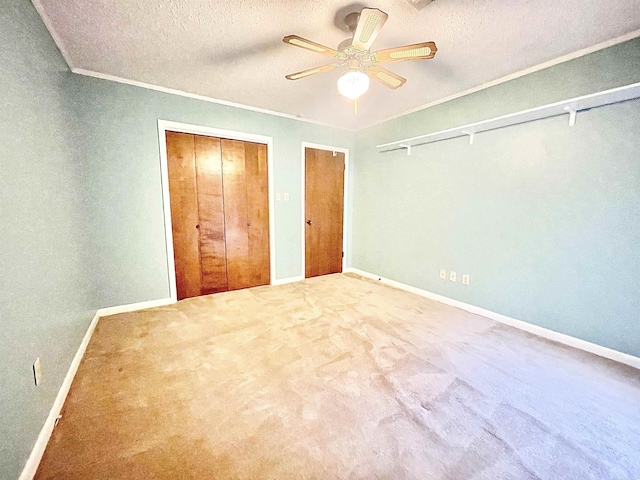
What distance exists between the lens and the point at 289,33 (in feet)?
6.32

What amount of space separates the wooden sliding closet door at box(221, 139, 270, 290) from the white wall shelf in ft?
6.96

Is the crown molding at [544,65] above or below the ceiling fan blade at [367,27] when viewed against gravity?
above

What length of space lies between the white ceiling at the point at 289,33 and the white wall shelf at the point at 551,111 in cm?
46

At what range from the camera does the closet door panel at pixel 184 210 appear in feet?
9.99

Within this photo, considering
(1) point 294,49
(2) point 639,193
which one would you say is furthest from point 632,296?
(1) point 294,49

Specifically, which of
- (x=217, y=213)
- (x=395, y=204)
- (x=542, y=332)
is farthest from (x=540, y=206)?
(x=217, y=213)

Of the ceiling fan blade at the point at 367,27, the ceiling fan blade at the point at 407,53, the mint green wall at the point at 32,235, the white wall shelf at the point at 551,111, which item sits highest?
the ceiling fan blade at the point at 367,27

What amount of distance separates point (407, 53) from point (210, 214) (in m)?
2.78

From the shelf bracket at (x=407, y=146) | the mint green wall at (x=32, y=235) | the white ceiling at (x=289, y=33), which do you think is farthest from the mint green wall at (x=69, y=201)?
the shelf bracket at (x=407, y=146)

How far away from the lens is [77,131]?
245 centimetres

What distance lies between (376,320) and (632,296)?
202 cm

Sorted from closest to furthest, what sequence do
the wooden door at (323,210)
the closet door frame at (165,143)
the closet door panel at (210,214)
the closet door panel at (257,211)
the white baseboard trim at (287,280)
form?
the closet door frame at (165,143), the closet door panel at (210,214), the closet door panel at (257,211), the white baseboard trim at (287,280), the wooden door at (323,210)

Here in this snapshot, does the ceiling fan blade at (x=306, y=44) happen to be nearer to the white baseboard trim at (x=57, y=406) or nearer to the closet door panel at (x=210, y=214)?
the closet door panel at (x=210, y=214)

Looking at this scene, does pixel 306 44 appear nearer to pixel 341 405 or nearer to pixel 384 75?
pixel 384 75
